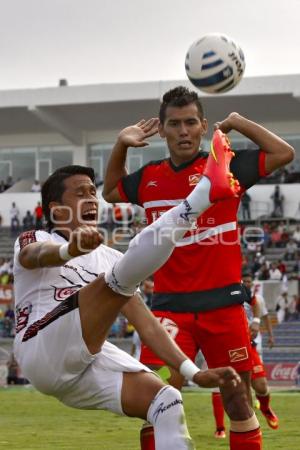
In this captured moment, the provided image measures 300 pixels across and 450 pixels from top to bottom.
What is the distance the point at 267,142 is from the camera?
6824mm

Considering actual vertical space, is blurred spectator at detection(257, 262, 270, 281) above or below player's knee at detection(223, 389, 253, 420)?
below

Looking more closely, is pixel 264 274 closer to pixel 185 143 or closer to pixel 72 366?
pixel 185 143

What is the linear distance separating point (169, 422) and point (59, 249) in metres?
1.03

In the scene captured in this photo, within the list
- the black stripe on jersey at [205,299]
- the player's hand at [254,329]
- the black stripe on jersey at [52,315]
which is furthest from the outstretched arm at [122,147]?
the player's hand at [254,329]

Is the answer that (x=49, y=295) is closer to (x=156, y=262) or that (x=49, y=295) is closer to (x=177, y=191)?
(x=156, y=262)

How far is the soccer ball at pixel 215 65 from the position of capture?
25.7 feet

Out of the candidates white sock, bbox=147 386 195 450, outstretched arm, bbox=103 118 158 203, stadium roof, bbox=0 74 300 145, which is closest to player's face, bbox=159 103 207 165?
outstretched arm, bbox=103 118 158 203

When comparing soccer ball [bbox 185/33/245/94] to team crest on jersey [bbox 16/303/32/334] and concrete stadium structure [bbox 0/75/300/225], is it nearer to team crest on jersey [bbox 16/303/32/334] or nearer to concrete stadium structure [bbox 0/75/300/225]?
team crest on jersey [bbox 16/303/32/334]

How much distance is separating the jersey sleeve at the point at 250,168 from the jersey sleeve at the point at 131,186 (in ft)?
2.60

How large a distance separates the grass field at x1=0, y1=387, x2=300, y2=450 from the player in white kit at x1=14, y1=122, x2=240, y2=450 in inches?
151

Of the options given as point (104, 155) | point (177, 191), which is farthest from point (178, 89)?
point (104, 155)

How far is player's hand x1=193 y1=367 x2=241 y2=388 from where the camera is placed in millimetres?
4863

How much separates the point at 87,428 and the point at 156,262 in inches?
281

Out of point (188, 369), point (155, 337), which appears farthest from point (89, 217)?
point (188, 369)
